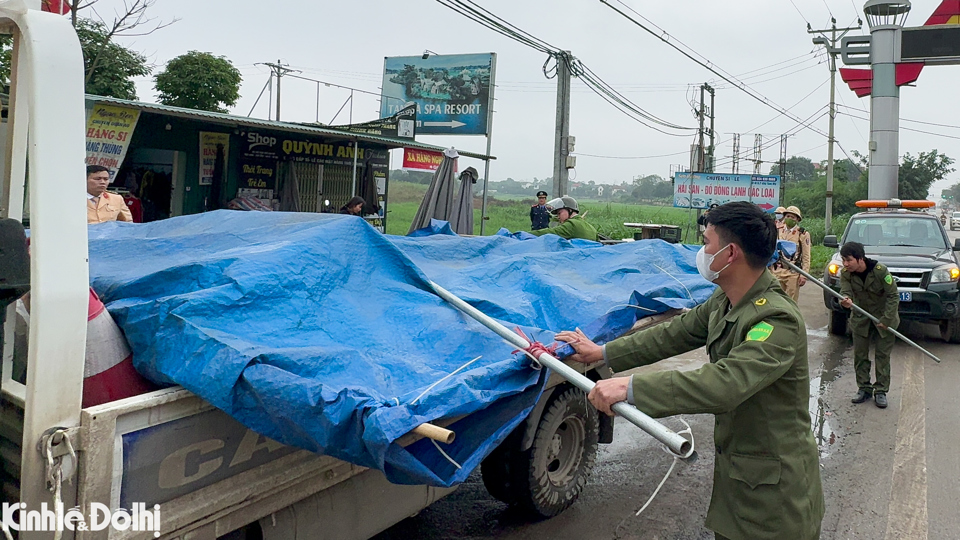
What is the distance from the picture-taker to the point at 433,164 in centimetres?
1703

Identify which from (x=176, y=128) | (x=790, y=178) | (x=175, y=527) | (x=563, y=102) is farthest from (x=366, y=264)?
(x=790, y=178)

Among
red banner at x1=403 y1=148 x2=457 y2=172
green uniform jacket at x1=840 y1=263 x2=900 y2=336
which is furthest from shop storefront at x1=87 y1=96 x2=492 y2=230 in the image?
green uniform jacket at x1=840 y1=263 x2=900 y2=336

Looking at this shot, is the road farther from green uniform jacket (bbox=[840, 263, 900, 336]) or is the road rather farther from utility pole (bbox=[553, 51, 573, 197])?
utility pole (bbox=[553, 51, 573, 197])

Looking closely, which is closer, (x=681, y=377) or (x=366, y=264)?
→ (x=681, y=377)

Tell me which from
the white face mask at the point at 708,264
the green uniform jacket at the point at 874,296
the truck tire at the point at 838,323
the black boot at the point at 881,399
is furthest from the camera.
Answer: the truck tire at the point at 838,323

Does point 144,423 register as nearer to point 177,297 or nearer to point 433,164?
point 177,297

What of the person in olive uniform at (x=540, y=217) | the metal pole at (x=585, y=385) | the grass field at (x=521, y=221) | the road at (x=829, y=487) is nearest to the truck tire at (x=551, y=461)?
the road at (x=829, y=487)

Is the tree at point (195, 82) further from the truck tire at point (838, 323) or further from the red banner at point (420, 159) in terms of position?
the truck tire at point (838, 323)

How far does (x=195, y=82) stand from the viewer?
20281 mm

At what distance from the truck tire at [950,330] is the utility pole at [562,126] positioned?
10274 mm

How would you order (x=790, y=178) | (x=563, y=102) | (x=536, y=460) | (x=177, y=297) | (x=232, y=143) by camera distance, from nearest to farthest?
(x=177, y=297)
(x=536, y=460)
(x=232, y=143)
(x=563, y=102)
(x=790, y=178)

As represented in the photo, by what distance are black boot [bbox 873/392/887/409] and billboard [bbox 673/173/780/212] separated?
2037 cm

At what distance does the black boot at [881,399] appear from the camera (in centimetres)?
674

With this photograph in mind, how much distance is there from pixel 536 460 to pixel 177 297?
2098mm
